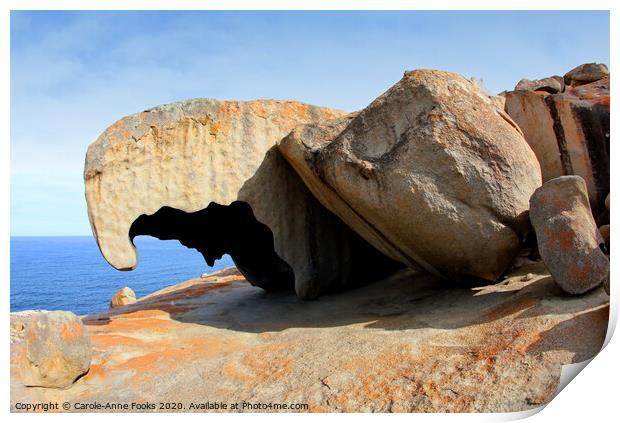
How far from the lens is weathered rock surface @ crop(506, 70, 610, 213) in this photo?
20.1 ft

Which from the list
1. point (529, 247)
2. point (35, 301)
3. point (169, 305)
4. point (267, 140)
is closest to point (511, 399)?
point (529, 247)

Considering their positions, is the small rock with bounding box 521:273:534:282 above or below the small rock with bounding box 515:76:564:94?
below

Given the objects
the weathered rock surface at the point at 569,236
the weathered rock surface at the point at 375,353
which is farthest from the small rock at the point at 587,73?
the weathered rock surface at the point at 569,236

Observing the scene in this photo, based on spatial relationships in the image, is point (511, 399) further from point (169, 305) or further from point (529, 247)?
point (169, 305)

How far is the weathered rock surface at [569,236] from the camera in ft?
13.3

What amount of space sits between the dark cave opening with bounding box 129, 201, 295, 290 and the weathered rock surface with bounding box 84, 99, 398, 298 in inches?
24.7

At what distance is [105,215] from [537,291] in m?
4.24

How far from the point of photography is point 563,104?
6.28 metres

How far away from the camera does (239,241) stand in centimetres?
818

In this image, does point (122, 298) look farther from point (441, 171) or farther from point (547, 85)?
point (547, 85)

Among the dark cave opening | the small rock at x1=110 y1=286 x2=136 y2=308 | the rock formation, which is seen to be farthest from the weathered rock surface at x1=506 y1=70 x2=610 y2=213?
the small rock at x1=110 y1=286 x2=136 y2=308

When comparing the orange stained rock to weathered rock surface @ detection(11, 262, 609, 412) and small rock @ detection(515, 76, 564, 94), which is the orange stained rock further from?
small rock @ detection(515, 76, 564, 94)

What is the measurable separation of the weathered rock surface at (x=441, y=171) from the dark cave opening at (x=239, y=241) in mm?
2898

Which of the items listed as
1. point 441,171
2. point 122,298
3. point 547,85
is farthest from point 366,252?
point 122,298
